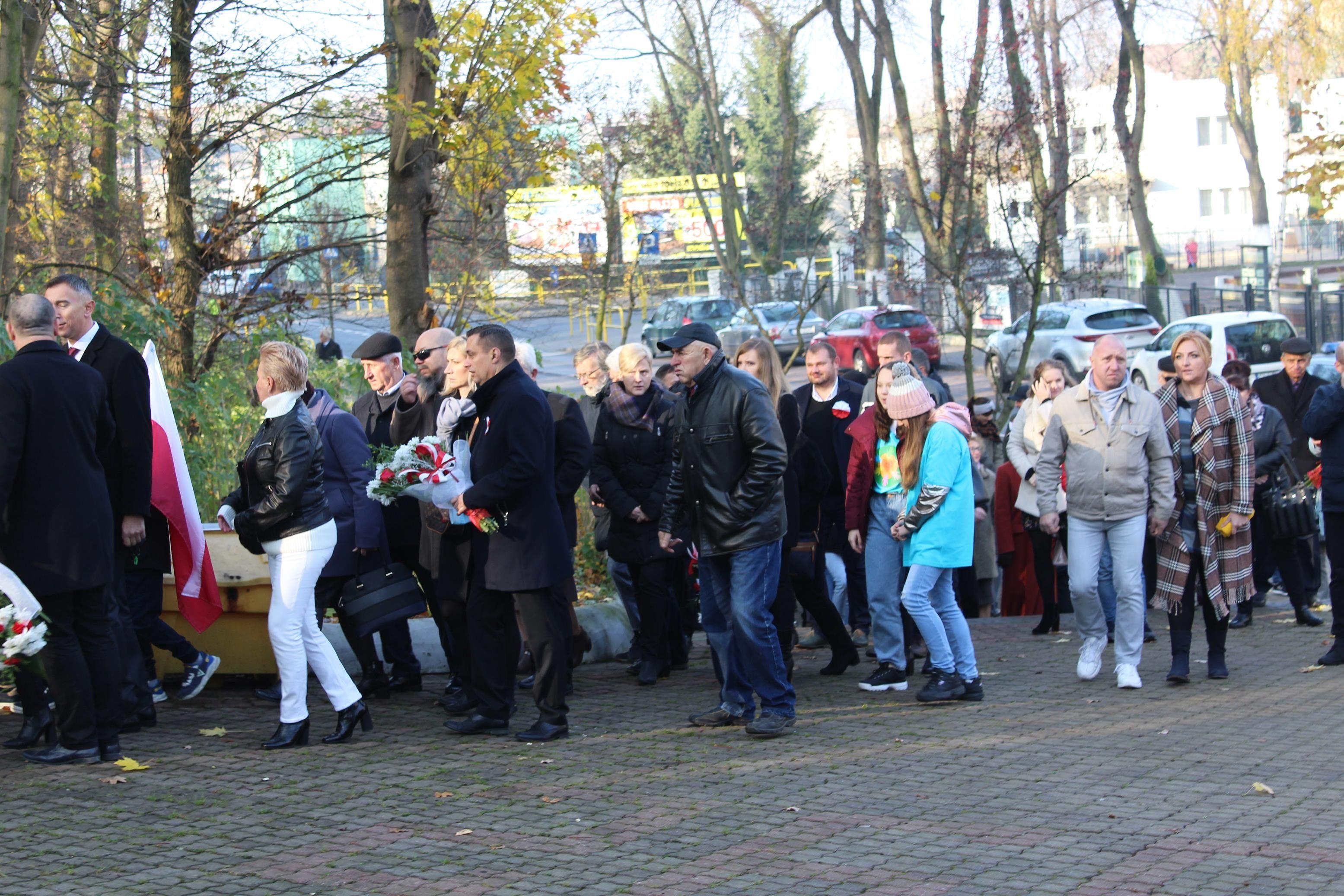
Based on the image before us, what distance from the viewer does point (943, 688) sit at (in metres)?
7.66

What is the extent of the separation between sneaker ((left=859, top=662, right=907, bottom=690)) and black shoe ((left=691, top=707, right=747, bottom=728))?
45.0 inches

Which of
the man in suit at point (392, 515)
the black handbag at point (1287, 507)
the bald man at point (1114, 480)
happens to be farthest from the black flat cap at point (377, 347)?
the black handbag at point (1287, 507)

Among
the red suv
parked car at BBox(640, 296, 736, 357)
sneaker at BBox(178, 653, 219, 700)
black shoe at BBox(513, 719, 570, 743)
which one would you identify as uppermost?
parked car at BBox(640, 296, 736, 357)

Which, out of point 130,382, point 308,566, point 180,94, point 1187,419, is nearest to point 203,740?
point 308,566

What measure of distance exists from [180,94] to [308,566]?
7373 mm

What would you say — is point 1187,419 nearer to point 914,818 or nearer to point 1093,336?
point 914,818

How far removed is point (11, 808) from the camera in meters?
5.62

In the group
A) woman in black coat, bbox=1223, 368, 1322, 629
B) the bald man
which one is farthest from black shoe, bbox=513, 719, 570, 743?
woman in black coat, bbox=1223, 368, 1322, 629

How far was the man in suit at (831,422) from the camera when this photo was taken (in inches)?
343

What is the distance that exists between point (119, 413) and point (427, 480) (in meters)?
1.49

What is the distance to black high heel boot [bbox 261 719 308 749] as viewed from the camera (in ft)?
21.6

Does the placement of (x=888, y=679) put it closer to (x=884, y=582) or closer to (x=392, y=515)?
(x=884, y=582)

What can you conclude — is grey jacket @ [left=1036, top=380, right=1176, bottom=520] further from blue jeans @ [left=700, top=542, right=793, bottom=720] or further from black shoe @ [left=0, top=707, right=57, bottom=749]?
black shoe @ [left=0, top=707, right=57, bottom=749]

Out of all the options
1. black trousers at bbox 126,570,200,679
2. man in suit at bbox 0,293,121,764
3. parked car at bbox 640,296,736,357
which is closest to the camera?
man in suit at bbox 0,293,121,764
